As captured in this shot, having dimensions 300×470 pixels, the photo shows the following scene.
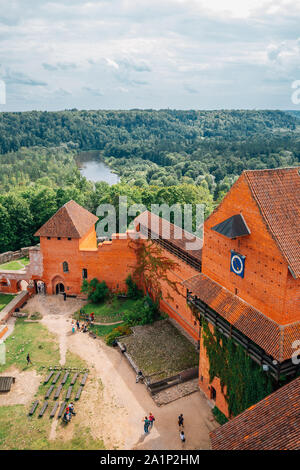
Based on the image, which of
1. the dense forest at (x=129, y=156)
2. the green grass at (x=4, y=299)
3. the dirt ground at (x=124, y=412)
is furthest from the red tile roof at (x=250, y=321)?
the dense forest at (x=129, y=156)

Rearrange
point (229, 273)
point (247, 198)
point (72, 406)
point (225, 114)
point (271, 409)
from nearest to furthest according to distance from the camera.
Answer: point (271, 409)
point (247, 198)
point (229, 273)
point (72, 406)
point (225, 114)

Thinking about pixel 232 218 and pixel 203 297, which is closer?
pixel 232 218

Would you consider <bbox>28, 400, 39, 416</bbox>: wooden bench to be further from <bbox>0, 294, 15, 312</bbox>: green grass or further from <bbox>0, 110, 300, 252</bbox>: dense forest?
<bbox>0, 110, 300, 252</bbox>: dense forest

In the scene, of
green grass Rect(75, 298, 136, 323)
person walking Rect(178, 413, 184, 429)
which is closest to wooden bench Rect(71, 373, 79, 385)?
green grass Rect(75, 298, 136, 323)

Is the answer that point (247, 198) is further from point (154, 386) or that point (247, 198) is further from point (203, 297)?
point (154, 386)

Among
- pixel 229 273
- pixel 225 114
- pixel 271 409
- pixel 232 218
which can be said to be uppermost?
pixel 225 114

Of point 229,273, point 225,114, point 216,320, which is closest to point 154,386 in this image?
point 216,320
